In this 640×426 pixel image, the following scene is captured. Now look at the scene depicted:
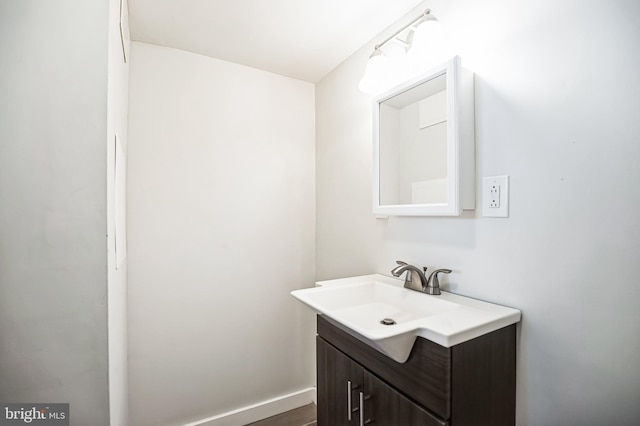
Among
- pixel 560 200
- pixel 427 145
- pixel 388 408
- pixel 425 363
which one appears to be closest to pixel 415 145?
pixel 427 145

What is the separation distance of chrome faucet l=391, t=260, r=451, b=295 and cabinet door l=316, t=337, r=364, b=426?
0.41m

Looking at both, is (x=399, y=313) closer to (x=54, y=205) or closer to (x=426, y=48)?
(x=426, y=48)

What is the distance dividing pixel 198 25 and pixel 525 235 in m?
1.81

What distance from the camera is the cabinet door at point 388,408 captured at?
35.5 inches

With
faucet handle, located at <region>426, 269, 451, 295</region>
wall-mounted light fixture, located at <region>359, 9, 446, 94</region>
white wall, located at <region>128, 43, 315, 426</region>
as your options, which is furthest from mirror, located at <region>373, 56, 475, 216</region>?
white wall, located at <region>128, 43, 315, 426</region>

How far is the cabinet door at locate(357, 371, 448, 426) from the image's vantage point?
2.96ft

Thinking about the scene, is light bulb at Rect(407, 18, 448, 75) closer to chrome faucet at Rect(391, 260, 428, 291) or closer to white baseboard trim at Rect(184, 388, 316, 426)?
chrome faucet at Rect(391, 260, 428, 291)

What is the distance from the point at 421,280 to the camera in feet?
4.14

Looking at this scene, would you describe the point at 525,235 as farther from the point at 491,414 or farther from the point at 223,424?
the point at 223,424

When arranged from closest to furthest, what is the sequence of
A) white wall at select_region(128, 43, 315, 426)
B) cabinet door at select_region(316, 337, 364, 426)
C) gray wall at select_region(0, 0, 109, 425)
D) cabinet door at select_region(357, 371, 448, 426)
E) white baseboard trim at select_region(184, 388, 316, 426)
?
gray wall at select_region(0, 0, 109, 425) < cabinet door at select_region(357, 371, 448, 426) < cabinet door at select_region(316, 337, 364, 426) < white wall at select_region(128, 43, 315, 426) < white baseboard trim at select_region(184, 388, 316, 426)

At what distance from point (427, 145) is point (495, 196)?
0.36 meters

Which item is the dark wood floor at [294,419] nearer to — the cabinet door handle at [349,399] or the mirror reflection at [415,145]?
the cabinet door handle at [349,399]

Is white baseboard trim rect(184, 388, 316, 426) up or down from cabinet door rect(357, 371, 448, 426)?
down

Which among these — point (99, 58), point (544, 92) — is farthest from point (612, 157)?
point (99, 58)
